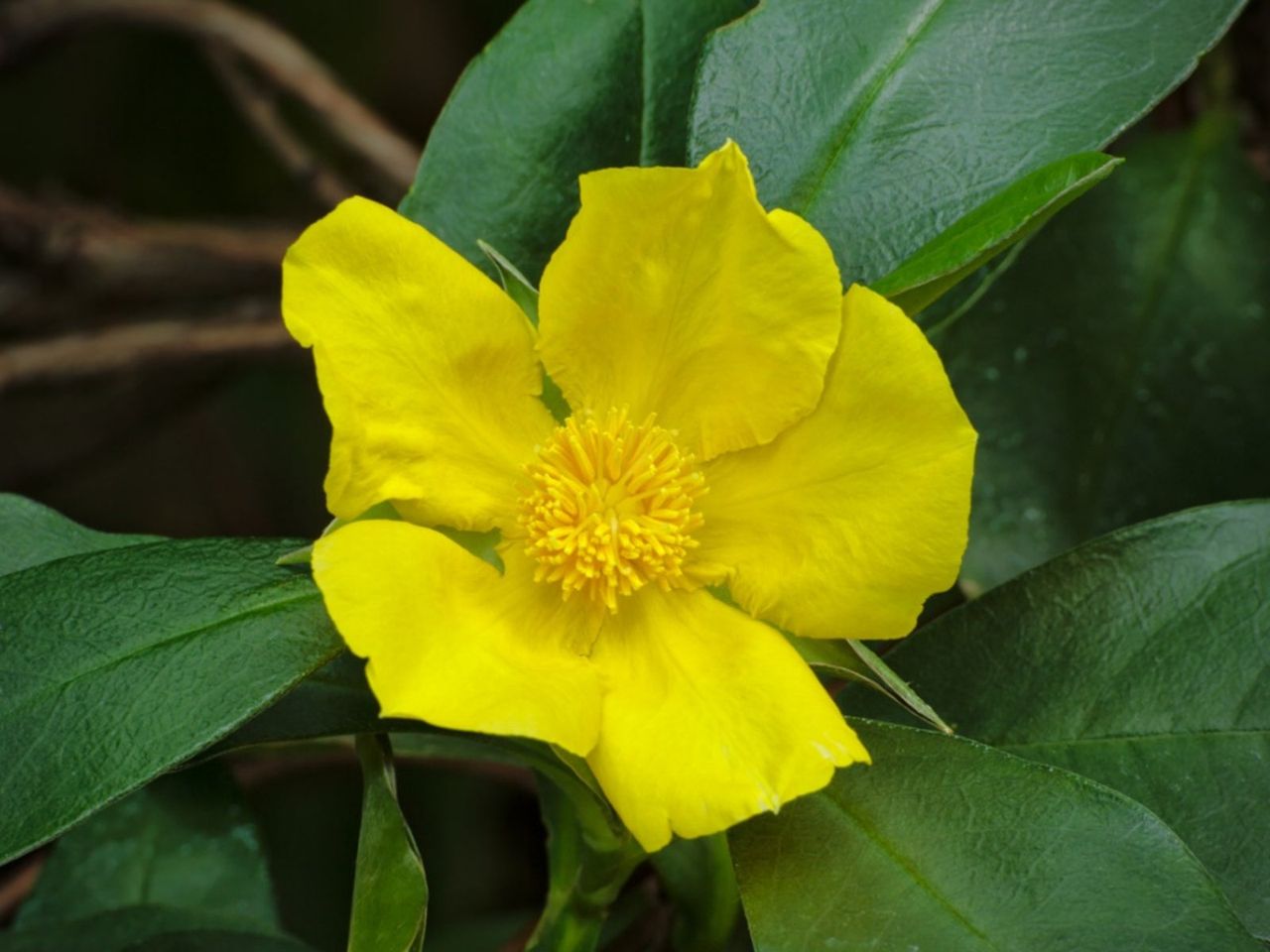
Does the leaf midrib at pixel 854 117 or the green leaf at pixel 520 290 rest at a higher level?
the leaf midrib at pixel 854 117

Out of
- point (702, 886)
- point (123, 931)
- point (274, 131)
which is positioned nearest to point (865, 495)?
point (702, 886)

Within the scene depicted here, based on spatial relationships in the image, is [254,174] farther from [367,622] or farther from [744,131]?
[367,622]

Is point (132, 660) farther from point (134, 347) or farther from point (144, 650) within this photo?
point (134, 347)

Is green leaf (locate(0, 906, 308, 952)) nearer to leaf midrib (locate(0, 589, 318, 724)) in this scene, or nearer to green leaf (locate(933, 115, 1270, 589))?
leaf midrib (locate(0, 589, 318, 724))

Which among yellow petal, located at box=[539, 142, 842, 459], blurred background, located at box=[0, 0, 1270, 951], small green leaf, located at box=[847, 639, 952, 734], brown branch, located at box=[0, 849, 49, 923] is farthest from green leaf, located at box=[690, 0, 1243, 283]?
brown branch, located at box=[0, 849, 49, 923]

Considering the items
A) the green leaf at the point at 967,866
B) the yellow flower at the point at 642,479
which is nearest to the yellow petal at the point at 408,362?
the yellow flower at the point at 642,479

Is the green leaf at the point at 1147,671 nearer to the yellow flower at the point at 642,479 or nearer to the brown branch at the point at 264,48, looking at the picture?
the yellow flower at the point at 642,479
